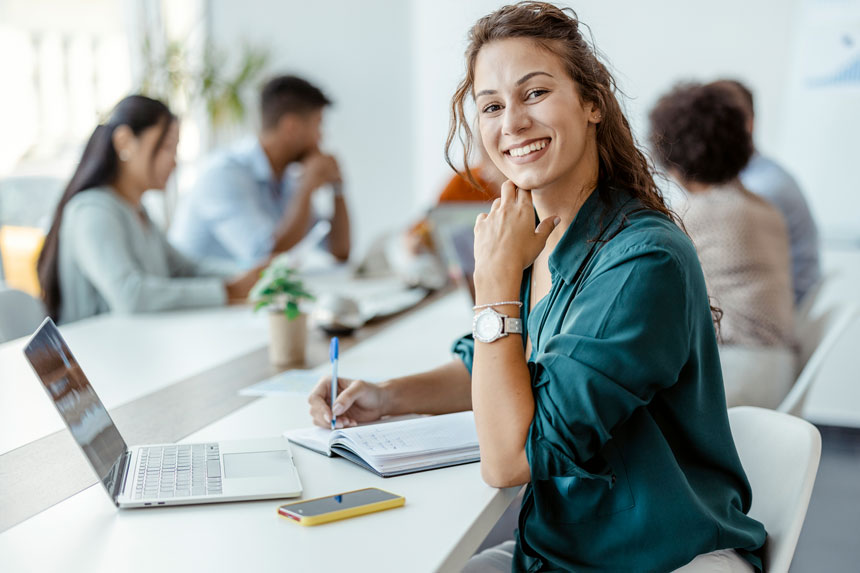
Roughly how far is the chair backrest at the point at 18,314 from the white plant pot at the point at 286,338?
0.75 metres

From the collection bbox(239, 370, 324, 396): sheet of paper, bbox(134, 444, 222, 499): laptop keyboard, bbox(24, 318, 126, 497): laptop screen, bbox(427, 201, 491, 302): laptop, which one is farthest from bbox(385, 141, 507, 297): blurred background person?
bbox(24, 318, 126, 497): laptop screen

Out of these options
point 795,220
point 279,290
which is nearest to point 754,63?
point 795,220

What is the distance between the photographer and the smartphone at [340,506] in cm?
105

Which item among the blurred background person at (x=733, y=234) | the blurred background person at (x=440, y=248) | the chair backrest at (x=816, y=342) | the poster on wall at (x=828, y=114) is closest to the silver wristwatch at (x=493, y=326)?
the chair backrest at (x=816, y=342)

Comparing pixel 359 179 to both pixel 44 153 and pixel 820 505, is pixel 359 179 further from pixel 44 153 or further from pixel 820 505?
pixel 820 505

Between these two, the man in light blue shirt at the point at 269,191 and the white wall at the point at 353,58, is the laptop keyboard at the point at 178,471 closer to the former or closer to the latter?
the man in light blue shirt at the point at 269,191

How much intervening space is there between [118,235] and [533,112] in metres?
1.68

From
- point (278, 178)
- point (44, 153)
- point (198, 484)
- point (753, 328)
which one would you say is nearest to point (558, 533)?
point (198, 484)

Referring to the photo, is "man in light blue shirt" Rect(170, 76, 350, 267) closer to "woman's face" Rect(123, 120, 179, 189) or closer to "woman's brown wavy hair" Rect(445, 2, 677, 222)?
"woman's face" Rect(123, 120, 179, 189)

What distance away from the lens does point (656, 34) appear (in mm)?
4148

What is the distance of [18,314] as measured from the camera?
2312mm

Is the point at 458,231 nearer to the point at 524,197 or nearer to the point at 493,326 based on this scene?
the point at 524,197

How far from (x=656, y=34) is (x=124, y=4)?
307cm

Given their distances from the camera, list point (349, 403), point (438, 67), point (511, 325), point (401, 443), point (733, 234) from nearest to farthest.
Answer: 1. point (511, 325)
2. point (401, 443)
3. point (349, 403)
4. point (733, 234)
5. point (438, 67)
